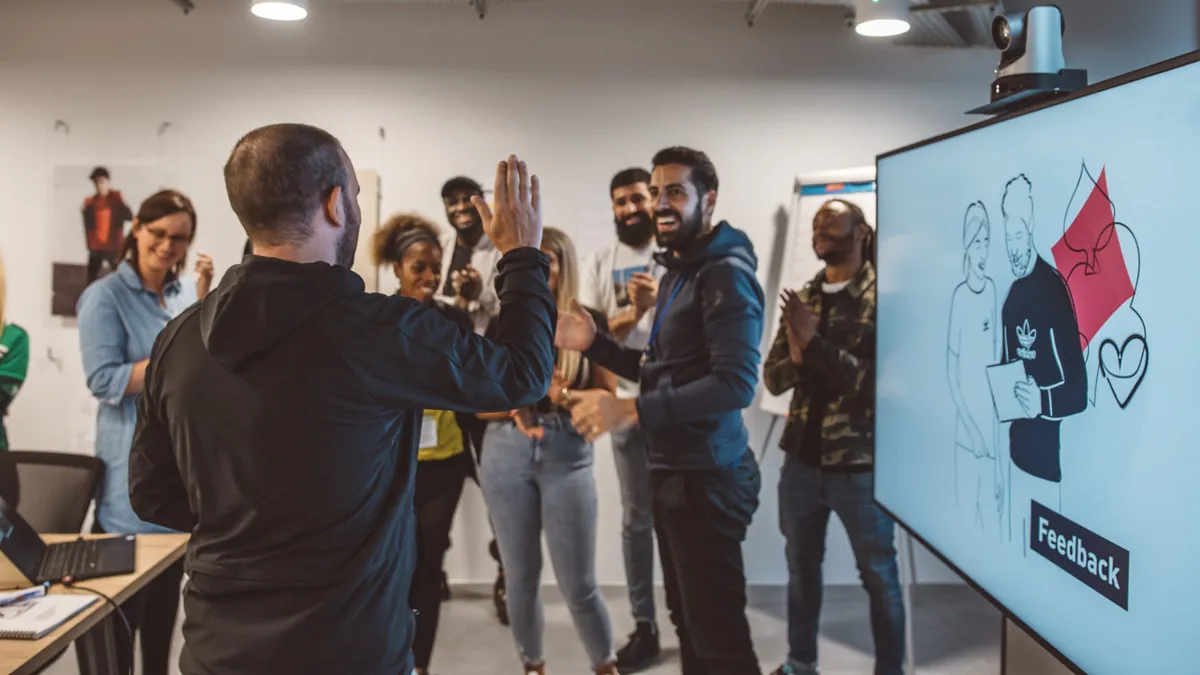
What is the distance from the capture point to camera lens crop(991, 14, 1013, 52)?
1516 mm

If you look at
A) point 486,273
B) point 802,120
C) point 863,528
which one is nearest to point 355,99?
point 486,273

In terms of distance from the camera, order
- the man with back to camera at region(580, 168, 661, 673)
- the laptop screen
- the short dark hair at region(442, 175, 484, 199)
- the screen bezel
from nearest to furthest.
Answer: the screen bezel < the laptop screen < the man with back to camera at region(580, 168, 661, 673) < the short dark hair at region(442, 175, 484, 199)

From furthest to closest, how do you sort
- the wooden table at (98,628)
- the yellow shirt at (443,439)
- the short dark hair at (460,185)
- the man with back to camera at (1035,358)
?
1. the short dark hair at (460,185)
2. the yellow shirt at (443,439)
3. the wooden table at (98,628)
4. the man with back to camera at (1035,358)

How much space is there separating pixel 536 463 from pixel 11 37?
334cm

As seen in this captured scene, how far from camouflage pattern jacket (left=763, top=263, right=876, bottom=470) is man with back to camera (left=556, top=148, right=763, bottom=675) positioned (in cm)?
44

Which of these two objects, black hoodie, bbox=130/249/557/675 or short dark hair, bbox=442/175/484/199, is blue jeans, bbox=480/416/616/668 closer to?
black hoodie, bbox=130/249/557/675

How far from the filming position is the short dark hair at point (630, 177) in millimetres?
3879

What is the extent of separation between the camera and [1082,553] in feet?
3.70

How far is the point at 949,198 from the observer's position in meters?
1.58

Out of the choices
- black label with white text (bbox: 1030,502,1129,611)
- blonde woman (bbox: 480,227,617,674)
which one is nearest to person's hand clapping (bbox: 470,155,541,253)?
black label with white text (bbox: 1030,502,1129,611)

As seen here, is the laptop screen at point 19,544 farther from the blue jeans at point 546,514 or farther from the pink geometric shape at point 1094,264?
the pink geometric shape at point 1094,264

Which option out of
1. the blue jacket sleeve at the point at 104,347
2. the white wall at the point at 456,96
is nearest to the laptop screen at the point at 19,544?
the blue jacket sleeve at the point at 104,347

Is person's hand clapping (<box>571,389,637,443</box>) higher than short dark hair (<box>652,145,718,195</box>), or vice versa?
short dark hair (<box>652,145,718,195</box>)

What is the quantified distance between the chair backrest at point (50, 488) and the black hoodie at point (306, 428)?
53.6 inches
